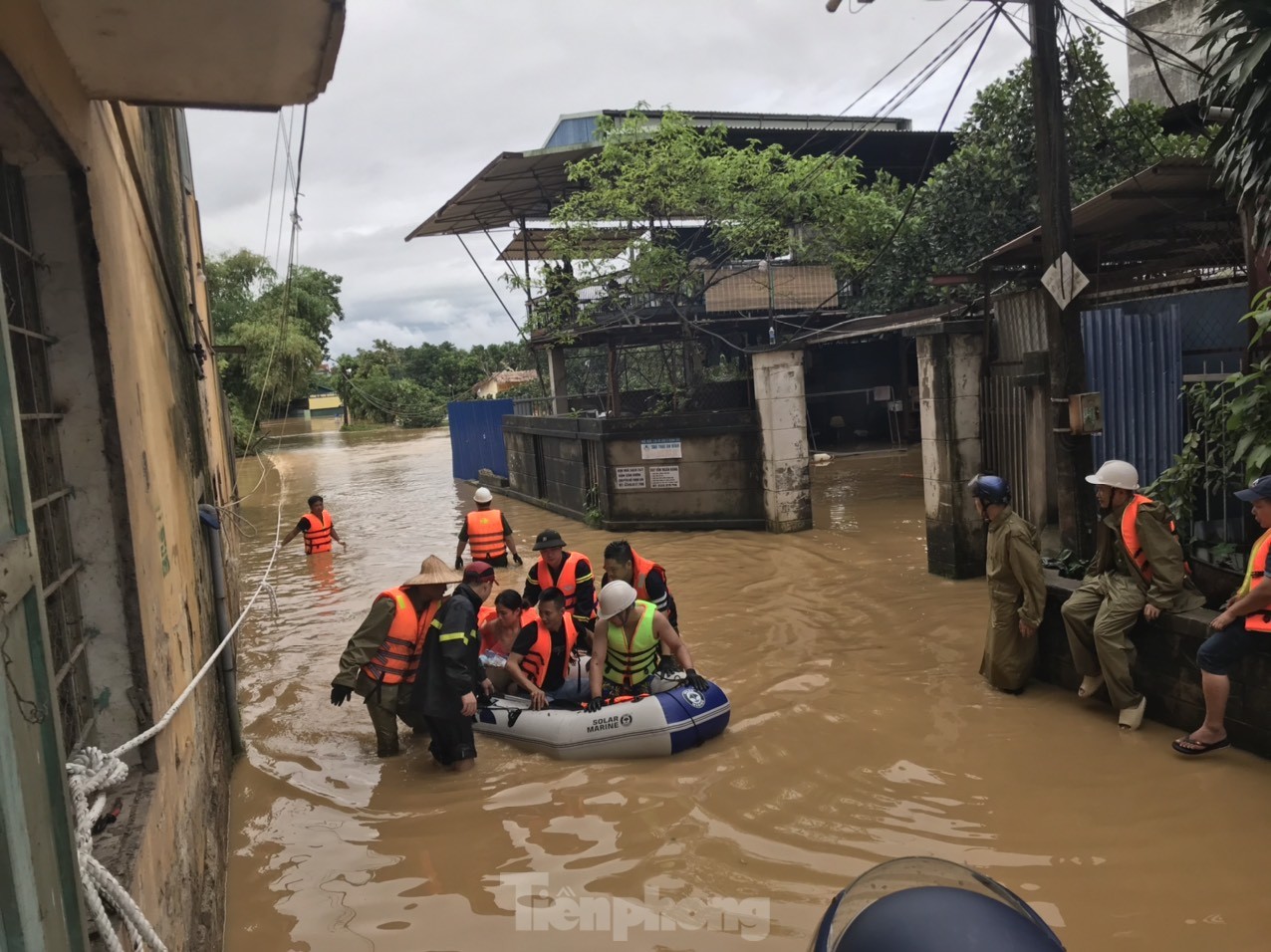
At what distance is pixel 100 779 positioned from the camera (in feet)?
8.61

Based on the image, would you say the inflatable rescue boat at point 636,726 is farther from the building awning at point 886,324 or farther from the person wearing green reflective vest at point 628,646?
the building awning at point 886,324

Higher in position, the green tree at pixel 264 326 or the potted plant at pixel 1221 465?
the green tree at pixel 264 326

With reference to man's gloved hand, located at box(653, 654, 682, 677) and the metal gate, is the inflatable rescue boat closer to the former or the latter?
man's gloved hand, located at box(653, 654, 682, 677)

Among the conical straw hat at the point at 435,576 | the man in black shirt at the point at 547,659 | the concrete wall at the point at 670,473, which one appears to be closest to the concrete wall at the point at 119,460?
the conical straw hat at the point at 435,576

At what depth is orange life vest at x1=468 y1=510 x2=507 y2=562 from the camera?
1027 centimetres

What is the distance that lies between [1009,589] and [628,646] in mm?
2836

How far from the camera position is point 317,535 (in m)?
14.2

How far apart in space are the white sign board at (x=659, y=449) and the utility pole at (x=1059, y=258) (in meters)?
7.40

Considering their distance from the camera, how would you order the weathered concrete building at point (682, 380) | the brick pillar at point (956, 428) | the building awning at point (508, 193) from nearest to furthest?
the brick pillar at point (956, 428)
the weathered concrete building at point (682, 380)
the building awning at point (508, 193)

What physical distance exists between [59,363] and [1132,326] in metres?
7.70

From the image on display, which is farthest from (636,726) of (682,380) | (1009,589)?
(682,380)

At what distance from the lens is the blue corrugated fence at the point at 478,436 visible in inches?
934

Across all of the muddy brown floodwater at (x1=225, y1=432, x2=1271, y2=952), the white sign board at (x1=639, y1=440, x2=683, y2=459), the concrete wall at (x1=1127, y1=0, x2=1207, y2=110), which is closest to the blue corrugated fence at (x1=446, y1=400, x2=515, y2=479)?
the white sign board at (x1=639, y1=440, x2=683, y2=459)

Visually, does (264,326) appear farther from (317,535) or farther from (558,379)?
(317,535)
